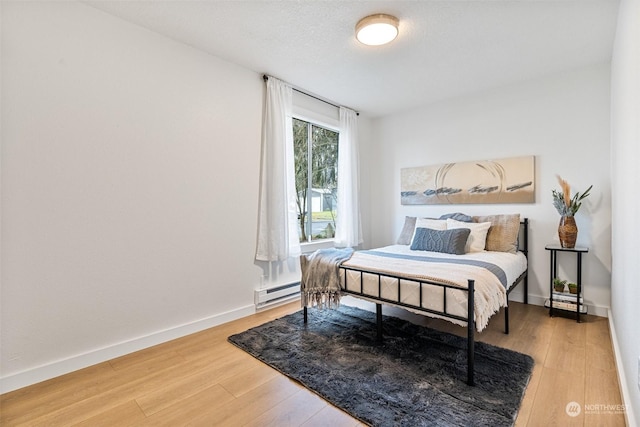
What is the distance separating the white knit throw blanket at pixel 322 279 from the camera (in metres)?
2.54

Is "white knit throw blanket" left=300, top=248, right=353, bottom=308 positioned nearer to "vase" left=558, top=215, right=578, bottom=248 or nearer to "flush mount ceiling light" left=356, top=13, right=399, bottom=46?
"flush mount ceiling light" left=356, top=13, right=399, bottom=46

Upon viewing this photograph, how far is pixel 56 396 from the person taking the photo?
177cm

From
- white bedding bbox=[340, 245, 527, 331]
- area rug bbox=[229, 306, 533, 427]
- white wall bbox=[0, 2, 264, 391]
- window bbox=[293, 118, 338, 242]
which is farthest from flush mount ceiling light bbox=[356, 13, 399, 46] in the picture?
area rug bbox=[229, 306, 533, 427]

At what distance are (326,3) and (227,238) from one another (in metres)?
2.10

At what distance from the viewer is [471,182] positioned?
373 cm

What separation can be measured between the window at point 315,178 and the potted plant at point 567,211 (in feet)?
8.26

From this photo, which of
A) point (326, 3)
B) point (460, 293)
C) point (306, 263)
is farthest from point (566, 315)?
point (326, 3)

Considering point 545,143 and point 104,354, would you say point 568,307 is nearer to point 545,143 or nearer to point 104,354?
point 545,143

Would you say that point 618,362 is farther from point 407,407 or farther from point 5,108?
point 5,108

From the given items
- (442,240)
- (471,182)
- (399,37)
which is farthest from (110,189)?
(471,182)

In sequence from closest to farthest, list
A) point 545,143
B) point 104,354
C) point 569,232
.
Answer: point 104,354 → point 569,232 → point 545,143

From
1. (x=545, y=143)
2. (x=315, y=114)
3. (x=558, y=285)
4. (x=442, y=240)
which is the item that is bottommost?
(x=558, y=285)

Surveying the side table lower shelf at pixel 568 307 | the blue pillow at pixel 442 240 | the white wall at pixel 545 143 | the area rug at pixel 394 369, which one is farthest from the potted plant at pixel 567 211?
the area rug at pixel 394 369

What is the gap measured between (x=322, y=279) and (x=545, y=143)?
283 centimetres
